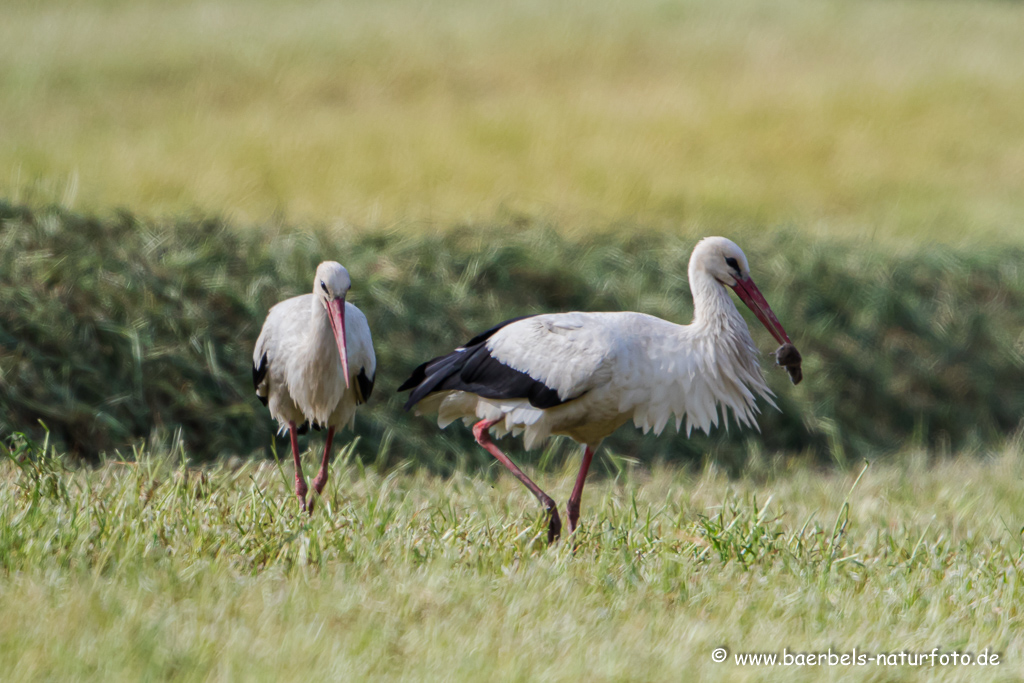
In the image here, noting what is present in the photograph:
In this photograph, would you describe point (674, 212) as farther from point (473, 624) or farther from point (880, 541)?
point (473, 624)

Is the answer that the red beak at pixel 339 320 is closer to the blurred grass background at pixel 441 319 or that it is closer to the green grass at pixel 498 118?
the blurred grass background at pixel 441 319

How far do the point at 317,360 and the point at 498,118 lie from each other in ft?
19.1

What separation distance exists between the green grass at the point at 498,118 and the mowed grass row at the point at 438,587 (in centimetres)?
389

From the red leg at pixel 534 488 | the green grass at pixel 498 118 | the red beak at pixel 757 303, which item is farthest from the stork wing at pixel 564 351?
the green grass at pixel 498 118

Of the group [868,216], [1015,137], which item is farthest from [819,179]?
[1015,137]

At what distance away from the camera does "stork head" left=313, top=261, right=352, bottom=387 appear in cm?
421

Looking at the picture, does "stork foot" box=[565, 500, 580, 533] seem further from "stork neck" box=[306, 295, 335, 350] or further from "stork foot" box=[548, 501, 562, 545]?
"stork neck" box=[306, 295, 335, 350]

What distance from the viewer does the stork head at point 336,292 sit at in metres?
4.21

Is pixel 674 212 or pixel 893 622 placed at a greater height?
pixel 674 212

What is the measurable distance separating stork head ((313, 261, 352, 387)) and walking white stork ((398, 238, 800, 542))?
0.49 m

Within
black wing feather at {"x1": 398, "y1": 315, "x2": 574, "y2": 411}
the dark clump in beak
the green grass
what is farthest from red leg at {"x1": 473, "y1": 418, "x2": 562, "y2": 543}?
the green grass

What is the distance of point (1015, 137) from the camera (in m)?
11.0

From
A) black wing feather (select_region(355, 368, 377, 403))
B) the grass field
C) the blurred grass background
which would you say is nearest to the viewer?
the grass field

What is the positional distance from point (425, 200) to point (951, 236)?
4491 millimetres
